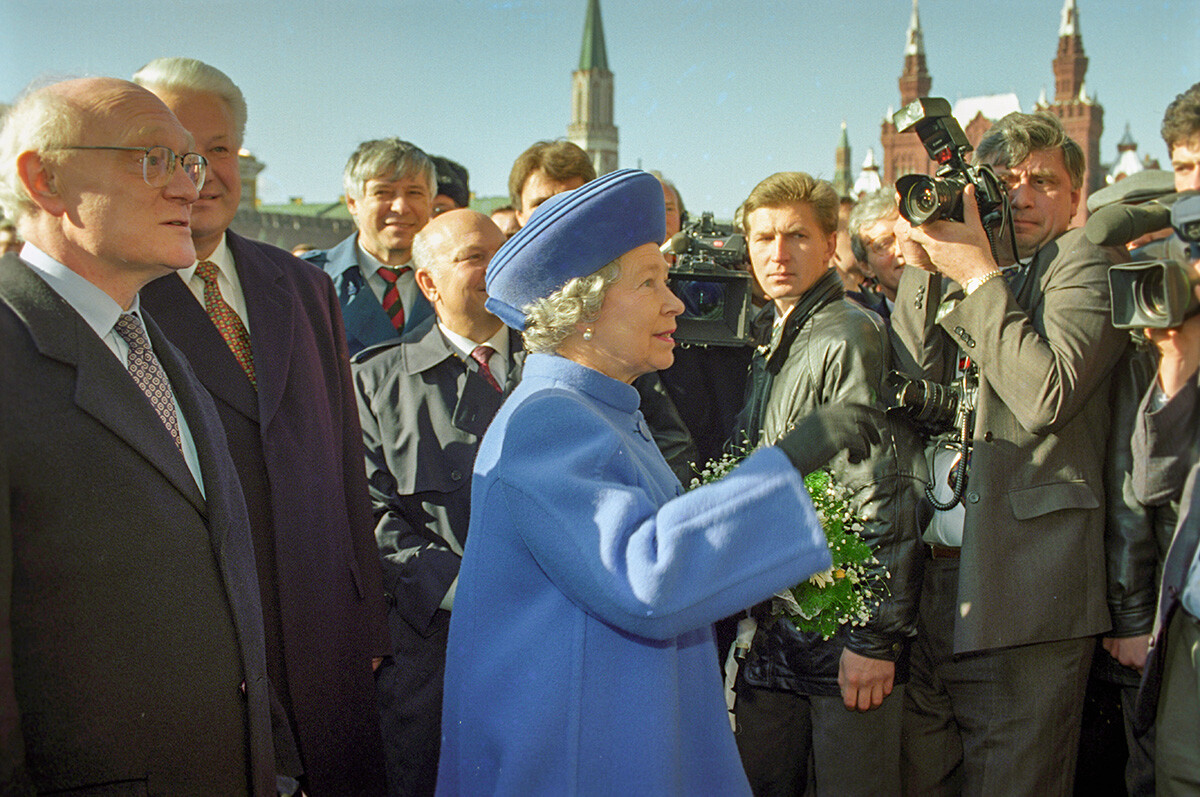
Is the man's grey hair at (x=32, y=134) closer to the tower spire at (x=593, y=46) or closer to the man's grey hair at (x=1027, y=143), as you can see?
the man's grey hair at (x=1027, y=143)

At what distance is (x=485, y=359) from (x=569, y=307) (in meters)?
1.45

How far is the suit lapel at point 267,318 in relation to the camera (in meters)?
2.58

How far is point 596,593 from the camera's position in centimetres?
163

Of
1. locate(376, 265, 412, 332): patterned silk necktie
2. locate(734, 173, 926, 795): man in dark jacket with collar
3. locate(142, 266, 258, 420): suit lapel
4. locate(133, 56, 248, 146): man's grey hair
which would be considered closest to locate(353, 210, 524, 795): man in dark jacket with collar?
locate(142, 266, 258, 420): suit lapel

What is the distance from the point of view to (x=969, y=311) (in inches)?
104

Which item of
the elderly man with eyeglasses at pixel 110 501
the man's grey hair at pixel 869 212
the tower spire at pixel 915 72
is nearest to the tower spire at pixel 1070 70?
the tower spire at pixel 915 72

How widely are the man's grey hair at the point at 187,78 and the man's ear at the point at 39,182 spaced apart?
1.08 m

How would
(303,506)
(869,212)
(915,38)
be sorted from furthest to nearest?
(915,38) < (869,212) < (303,506)

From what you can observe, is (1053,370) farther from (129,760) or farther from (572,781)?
(129,760)

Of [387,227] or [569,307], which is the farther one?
[387,227]

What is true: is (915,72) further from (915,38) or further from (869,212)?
(869,212)

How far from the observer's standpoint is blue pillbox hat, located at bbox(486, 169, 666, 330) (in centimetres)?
193

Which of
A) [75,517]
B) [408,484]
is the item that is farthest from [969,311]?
[75,517]

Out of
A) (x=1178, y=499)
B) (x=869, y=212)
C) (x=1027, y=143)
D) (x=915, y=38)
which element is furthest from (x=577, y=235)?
(x=915, y=38)
